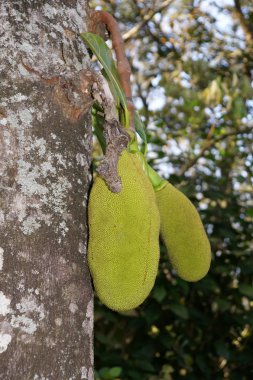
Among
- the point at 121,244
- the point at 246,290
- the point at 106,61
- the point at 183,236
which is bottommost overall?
the point at 246,290

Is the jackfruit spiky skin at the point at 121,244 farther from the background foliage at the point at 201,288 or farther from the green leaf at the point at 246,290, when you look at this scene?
the green leaf at the point at 246,290

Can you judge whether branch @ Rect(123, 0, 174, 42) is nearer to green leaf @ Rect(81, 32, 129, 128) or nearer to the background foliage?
the background foliage

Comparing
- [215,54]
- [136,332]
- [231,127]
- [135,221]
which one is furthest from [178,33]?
[135,221]

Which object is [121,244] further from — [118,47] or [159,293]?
[159,293]

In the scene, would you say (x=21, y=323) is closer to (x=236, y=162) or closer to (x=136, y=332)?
(x=136, y=332)

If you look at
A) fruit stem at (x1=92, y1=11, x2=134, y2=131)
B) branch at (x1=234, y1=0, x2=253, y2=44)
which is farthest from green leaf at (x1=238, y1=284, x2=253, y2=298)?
branch at (x1=234, y1=0, x2=253, y2=44)

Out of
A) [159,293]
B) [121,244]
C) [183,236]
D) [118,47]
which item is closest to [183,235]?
[183,236]
